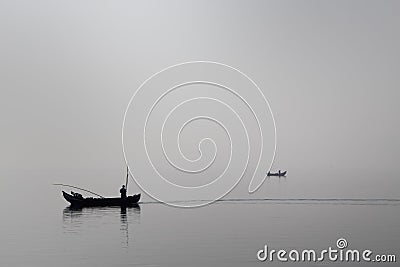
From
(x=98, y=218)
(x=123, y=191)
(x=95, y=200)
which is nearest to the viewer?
(x=98, y=218)

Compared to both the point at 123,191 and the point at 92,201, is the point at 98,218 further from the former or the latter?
the point at 123,191

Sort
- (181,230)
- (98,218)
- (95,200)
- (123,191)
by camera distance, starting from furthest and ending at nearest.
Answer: (123,191) < (95,200) < (98,218) < (181,230)

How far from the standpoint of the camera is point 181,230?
35.0 ft

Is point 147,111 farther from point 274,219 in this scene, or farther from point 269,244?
point 274,219

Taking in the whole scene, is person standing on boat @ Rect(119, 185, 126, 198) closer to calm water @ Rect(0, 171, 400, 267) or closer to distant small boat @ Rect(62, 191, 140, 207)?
distant small boat @ Rect(62, 191, 140, 207)

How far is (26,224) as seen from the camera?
466 inches

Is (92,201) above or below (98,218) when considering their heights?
above

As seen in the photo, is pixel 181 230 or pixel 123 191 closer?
pixel 181 230

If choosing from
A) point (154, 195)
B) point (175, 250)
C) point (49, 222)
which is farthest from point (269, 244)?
point (49, 222)

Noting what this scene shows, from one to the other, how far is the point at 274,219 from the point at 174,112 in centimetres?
376

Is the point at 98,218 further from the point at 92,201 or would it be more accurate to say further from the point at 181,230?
the point at 181,230

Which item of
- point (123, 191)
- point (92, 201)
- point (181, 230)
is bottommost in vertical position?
point (181, 230)

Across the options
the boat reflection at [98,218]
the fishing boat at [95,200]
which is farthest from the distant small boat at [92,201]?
the boat reflection at [98,218]

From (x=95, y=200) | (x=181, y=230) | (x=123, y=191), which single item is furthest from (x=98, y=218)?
(x=181, y=230)
